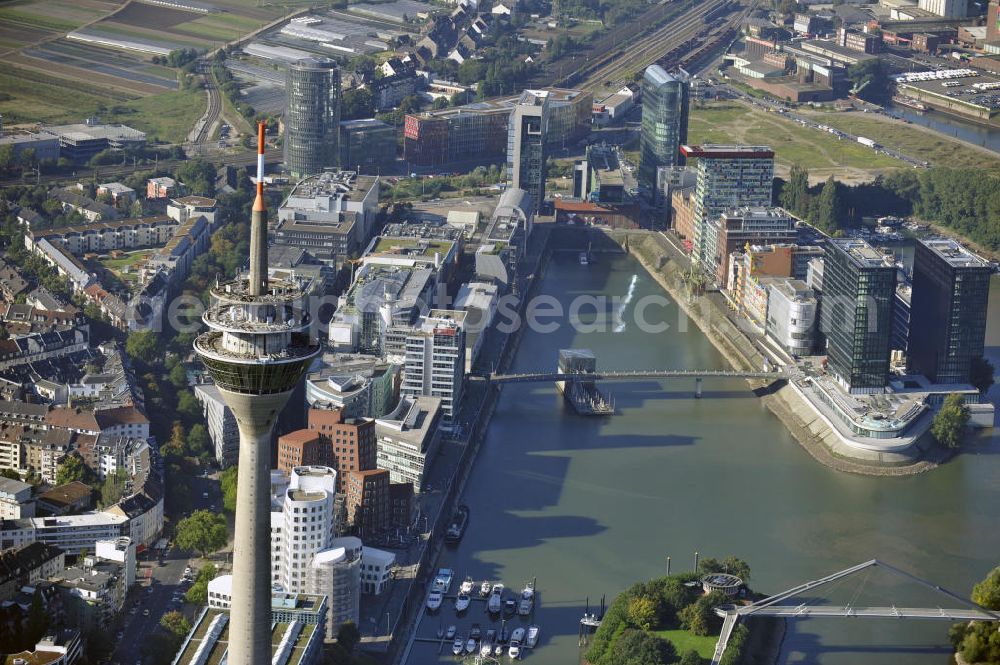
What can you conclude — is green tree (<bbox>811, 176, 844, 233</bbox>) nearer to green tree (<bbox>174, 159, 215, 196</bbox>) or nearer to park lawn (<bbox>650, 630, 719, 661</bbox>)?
green tree (<bbox>174, 159, 215, 196</bbox>)

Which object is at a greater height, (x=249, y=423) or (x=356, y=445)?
(x=249, y=423)

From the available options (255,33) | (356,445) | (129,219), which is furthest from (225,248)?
(255,33)

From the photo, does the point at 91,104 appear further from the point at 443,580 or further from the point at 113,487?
the point at 443,580

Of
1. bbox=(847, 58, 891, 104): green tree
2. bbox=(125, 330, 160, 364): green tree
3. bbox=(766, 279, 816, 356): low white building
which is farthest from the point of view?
bbox=(847, 58, 891, 104): green tree

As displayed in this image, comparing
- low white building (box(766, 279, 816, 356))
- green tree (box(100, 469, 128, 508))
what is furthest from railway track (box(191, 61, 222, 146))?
green tree (box(100, 469, 128, 508))

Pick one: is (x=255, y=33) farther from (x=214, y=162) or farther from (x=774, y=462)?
(x=774, y=462)

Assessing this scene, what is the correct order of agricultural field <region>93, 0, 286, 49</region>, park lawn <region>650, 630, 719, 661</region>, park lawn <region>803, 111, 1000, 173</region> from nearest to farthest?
park lawn <region>650, 630, 719, 661</region> → park lawn <region>803, 111, 1000, 173</region> → agricultural field <region>93, 0, 286, 49</region>

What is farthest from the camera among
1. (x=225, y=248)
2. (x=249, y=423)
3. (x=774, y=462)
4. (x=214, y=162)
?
(x=214, y=162)

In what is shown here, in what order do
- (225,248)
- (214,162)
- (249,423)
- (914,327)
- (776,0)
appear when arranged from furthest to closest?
1. (776,0)
2. (214,162)
3. (225,248)
4. (914,327)
5. (249,423)
